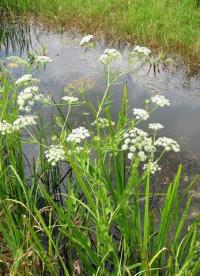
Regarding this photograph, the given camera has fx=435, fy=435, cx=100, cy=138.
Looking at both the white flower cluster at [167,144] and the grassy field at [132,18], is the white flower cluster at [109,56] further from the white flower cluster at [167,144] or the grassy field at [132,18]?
the grassy field at [132,18]

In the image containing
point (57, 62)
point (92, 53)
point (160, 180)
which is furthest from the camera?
point (92, 53)

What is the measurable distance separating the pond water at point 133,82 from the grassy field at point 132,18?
12.8 inches

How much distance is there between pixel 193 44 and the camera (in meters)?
6.27

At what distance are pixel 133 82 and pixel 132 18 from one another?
190 cm

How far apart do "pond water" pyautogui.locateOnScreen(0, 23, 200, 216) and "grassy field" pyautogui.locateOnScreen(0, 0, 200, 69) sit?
33 cm

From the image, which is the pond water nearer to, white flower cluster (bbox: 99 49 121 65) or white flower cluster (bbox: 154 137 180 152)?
white flower cluster (bbox: 154 137 180 152)

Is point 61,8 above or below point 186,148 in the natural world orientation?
above

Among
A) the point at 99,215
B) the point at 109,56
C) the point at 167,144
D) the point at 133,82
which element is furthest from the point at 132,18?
the point at 99,215

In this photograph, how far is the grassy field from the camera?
21.1ft

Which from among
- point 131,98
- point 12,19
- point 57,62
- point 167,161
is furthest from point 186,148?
point 12,19

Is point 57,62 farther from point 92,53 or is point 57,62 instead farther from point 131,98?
point 131,98

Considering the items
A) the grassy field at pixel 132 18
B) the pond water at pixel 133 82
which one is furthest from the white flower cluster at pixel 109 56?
the grassy field at pixel 132 18

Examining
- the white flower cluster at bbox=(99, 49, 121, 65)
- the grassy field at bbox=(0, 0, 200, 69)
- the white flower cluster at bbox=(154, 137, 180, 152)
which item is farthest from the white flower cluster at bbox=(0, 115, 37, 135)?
the grassy field at bbox=(0, 0, 200, 69)

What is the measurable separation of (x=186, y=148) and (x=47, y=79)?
2.08 meters
